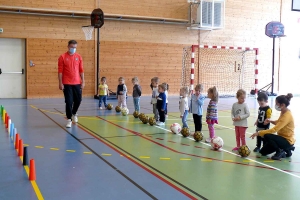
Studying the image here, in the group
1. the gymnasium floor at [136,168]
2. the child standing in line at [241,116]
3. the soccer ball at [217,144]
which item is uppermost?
the child standing in line at [241,116]

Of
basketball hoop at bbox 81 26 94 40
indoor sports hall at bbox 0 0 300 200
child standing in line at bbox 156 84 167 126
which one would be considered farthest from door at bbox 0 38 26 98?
child standing in line at bbox 156 84 167 126

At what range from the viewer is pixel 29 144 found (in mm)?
6633

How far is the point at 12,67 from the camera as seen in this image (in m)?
15.8

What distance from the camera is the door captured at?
51.3 feet

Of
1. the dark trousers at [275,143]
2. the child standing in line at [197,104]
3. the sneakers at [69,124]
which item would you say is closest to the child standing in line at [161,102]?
the child standing in line at [197,104]

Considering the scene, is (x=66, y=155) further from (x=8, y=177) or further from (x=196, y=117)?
(x=196, y=117)

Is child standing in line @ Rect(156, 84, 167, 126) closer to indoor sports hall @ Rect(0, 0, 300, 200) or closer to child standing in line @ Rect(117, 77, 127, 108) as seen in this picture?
indoor sports hall @ Rect(0, 0, 300, 200)

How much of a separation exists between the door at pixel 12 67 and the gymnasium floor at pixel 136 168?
8187 mm

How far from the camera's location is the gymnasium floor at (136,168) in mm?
4203

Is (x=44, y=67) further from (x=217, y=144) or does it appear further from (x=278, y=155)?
(x=278, y=155)

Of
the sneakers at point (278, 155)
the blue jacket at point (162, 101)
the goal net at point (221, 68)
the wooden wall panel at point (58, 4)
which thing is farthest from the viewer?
the goal net at point (221, 68)

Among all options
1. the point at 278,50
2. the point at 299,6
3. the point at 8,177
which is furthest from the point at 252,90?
the point at 8,177

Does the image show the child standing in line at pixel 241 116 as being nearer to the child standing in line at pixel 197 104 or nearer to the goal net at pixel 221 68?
the child standing in line at pixel 197 104

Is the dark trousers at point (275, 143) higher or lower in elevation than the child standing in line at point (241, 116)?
lower
